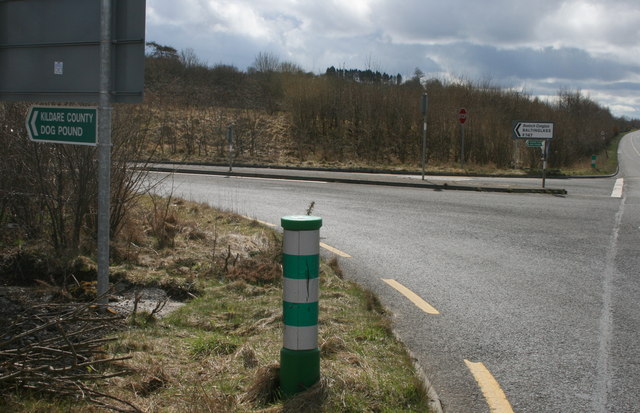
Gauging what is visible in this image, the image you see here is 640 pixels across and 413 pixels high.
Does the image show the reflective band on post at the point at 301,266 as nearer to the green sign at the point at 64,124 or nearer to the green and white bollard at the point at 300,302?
the green and white bollard at the point at 300,302

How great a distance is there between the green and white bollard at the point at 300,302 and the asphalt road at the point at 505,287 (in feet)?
3.44

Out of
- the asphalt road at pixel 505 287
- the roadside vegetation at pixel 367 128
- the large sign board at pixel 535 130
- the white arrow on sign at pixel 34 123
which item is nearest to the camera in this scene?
the asphalt road at pixel 505 287

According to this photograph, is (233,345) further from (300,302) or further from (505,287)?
(505,287)

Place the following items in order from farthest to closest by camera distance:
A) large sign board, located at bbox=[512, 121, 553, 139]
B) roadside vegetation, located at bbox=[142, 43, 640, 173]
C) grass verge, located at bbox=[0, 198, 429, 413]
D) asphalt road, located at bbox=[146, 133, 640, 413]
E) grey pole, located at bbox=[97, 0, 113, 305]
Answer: roadside vegetation, located at bbox=[142, 43, 640, 173] → large sign board, located at bbox=[512, 121, 553, 139] → grey pole, located at bbox=[97, 0, 113, 305] → asphalt road, located at bbox=[146, 133, 640, 413] → grass verge, located at bbox=[0, 198, 429, 413]

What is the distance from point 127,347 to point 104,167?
4.66 feet

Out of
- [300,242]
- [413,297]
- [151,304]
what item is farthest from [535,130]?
[300,242]

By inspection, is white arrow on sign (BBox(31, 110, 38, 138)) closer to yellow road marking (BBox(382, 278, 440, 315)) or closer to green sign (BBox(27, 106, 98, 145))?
green sign (BBox(27, 106, 98, 145))

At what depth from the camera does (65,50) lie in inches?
202

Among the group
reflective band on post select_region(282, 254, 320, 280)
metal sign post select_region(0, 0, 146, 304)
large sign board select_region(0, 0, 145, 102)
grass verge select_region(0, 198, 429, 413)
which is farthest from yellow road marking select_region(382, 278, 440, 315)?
large sign board select_region(0, 0, 145, 102)

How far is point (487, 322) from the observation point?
5.90 m

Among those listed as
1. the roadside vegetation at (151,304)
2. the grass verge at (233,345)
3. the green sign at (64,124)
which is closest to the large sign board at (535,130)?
the roadside vegetation at (151,304)

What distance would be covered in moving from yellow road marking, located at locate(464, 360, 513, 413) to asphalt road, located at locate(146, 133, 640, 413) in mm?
14

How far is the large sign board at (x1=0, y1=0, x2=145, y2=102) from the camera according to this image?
4.88m

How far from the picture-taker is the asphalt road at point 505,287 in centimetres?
444
